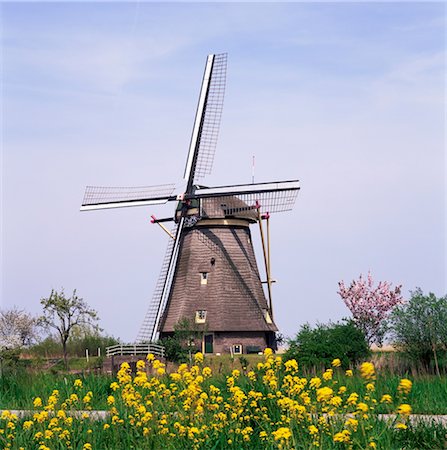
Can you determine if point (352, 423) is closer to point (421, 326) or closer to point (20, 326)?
point (421, 326)

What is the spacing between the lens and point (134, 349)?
112 feet

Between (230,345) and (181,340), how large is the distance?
3182 mm

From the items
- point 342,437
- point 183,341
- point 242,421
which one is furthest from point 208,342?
point 342,437

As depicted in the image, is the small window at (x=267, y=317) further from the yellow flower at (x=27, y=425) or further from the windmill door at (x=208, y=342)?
the yellow flower at (x=27, y=425)

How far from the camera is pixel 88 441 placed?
11.3 meters

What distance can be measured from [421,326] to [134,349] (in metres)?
13.1

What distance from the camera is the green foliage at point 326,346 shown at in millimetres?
25734

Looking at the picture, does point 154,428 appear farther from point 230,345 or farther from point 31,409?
point 230,345

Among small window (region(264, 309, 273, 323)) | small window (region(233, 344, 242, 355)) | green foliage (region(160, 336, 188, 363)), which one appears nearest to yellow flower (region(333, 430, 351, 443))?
green foliage (region(160, 336, 188, 363))

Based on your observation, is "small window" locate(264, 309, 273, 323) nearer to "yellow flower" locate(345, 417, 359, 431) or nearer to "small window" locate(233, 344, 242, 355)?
"small window" locate(233, 344, 242, 355)

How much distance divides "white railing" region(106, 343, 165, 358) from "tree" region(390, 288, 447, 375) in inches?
473

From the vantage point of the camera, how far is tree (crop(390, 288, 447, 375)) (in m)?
24.8

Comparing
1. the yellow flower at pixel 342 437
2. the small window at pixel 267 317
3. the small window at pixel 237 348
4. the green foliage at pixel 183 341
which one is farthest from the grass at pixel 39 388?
the small window at pixel 267 317

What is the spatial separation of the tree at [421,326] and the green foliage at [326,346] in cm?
149
